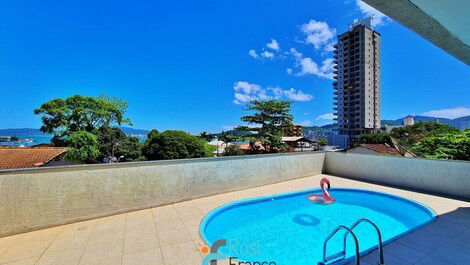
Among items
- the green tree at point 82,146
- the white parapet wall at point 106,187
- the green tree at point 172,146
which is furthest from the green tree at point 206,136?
the white parapet wall at point 106,187

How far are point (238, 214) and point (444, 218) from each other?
12.9 feet

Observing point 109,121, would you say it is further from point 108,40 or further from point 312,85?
point 312,85

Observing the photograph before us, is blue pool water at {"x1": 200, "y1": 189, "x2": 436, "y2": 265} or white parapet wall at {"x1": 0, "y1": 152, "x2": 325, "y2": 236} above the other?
white parapet wall at {"x1": 0, "y1": 152, "x2": 325, "y2": 236}

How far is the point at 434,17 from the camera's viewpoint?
1.72 metres

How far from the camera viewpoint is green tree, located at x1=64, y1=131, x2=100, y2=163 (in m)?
16.9

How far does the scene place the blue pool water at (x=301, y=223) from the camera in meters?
3.49

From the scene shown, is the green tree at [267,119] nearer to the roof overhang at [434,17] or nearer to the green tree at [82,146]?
the green tree at [82,146]

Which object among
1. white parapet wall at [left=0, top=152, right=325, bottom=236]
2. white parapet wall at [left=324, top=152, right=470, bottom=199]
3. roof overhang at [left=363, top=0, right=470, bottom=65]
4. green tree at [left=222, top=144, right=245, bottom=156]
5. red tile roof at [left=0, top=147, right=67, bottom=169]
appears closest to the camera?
roof overhang at [left=363, top=0, right=470, bottom=65]

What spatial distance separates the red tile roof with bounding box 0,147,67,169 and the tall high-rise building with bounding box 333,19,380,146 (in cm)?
6536

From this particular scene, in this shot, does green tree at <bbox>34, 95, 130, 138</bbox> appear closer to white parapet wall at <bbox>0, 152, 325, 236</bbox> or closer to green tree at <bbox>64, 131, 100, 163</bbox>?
green tree at <bbox>64, 131, 100, 163</bbox>

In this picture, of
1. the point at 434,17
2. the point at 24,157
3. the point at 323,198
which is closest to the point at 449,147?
the point at 323,198

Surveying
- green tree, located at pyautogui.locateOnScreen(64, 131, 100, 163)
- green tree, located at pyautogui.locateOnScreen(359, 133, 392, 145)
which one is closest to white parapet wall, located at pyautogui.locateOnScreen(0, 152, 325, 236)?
green tree, located at pyautogui.locateOnScreen(64, 131, 100, 163)

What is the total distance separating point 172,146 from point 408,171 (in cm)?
2039

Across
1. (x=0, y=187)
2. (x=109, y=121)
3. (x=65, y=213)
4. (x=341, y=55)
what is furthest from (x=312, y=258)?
(x=341, y=55)
